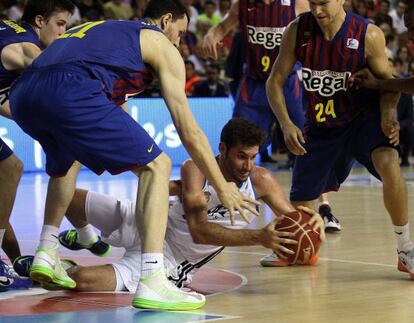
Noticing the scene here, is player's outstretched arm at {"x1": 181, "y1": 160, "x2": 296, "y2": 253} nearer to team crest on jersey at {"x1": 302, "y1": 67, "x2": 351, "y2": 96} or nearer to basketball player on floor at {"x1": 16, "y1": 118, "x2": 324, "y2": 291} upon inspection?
basketball player on floor at {"x1": 16, "y1": 118, "x2": 324, "y2": 291}

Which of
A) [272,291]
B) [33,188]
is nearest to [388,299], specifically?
[272,291]

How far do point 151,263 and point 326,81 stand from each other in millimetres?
2273

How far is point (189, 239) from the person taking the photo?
6.54 meters

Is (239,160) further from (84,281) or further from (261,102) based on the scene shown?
(261,102)

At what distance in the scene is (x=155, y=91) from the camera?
1800cm

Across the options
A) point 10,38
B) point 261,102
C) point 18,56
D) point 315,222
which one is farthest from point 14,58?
point 261,102

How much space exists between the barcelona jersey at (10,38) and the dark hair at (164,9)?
769mm

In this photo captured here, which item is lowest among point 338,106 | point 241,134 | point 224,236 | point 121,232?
point 121,232

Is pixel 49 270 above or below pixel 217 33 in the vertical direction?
below

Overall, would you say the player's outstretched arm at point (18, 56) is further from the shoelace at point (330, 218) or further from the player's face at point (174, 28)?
the shoelace at point (330, 218)

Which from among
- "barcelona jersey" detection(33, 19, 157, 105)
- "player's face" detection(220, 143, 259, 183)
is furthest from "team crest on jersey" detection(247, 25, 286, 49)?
"barcelona jersey" detection(33, 19, 157, 105)

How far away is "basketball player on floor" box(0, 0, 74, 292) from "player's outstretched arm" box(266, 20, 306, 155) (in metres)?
1.49

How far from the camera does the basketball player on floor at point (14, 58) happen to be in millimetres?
6637

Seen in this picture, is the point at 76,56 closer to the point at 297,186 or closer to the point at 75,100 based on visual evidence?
the point at 75,100
